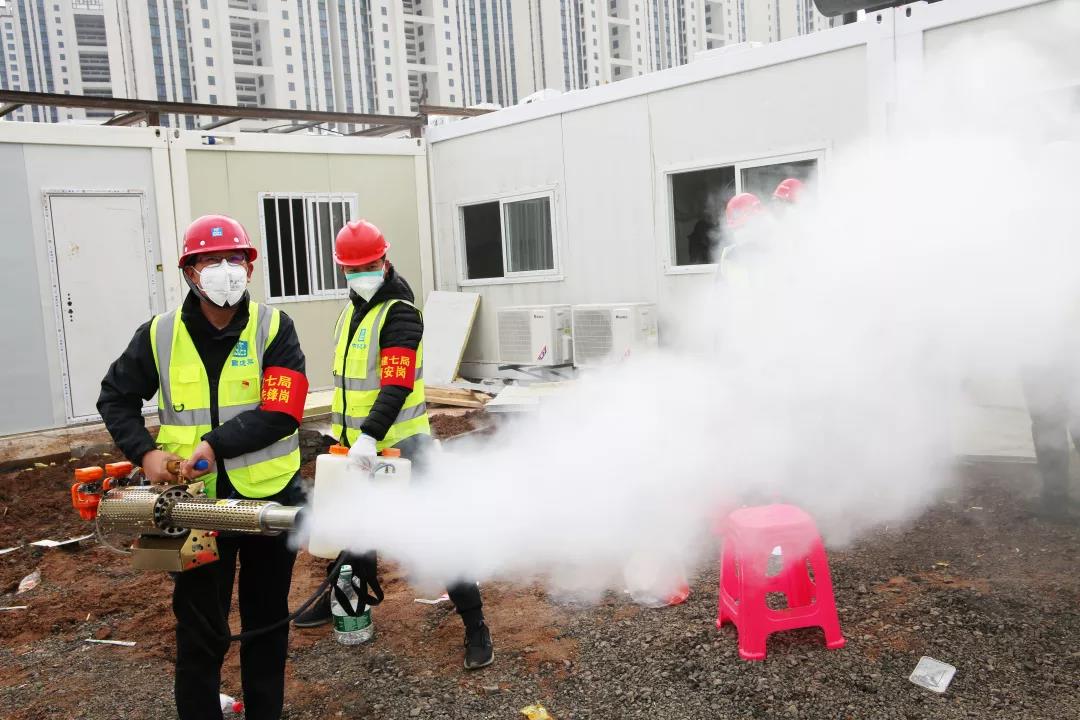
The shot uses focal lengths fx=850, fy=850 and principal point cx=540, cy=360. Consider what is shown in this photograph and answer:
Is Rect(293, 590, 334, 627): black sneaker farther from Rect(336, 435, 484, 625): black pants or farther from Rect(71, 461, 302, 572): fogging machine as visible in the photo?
Rect(71, 461, 302, 572): fogging machine

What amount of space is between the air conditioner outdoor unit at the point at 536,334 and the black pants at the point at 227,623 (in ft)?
25.2

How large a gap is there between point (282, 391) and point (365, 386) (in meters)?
0.90

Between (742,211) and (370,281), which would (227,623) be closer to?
(370,281)

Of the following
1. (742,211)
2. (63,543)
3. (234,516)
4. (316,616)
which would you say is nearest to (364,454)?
(234,516)

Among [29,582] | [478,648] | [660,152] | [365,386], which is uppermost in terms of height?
[660,152]

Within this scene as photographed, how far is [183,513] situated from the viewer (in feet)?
9.41

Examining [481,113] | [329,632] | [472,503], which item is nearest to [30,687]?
→ [329,632]

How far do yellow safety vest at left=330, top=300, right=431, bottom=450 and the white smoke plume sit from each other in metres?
0.28

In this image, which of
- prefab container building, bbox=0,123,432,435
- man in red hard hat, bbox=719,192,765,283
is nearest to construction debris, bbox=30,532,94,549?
prefab container building, bbox=0,123,432,435

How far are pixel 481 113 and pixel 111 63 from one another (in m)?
15.8

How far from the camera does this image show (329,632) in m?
4.50

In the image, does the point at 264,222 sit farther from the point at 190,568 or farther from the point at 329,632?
the point at 190,568

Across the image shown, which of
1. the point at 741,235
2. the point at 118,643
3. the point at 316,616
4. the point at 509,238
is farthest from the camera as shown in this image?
the point at 509,238

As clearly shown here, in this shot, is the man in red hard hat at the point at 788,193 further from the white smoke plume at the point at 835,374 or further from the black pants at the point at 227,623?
the black pants at the point at 227,623
